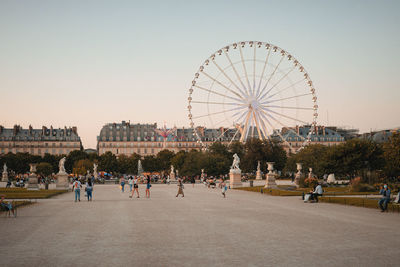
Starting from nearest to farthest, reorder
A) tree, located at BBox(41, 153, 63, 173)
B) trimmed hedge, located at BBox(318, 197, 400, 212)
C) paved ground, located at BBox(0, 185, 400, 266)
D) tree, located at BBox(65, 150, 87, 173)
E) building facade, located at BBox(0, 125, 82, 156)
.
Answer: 1. paved ground, located at BBox(0, 185, 400, 266)
2. trimmed hedge, located at BBox(318, 197, 400, 212)
3. tree, located at BBox(41, 153, 63, 173)
4. tree, located at BBox(65, 150, 87, 173)
5. building facade, located at BBox(0, 125, 82, 156)

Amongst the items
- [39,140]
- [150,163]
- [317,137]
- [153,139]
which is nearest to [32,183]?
[150,163]

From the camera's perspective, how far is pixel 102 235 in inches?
631

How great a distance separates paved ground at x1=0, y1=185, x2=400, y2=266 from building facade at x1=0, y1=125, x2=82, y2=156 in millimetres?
136770

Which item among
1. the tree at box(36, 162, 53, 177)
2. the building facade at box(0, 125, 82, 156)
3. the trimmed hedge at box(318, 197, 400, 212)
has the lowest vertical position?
the trimmed hedge at box(318, 197, 400, 212)

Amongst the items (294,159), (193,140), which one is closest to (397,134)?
(294,159)

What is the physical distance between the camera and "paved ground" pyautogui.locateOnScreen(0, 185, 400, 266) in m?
11.8

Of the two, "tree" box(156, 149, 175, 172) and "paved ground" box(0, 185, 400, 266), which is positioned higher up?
"tree" box(156, 149, 175, 172)

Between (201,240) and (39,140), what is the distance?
148 m

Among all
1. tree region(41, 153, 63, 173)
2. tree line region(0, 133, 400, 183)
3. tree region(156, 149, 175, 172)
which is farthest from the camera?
tree region(156, 149, 175, 172)

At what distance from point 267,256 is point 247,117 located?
59.9 metres

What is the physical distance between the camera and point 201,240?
584 inches

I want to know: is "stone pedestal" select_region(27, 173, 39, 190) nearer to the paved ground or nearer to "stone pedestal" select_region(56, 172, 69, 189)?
"stone pedestal" select_region(56, 172, 69, 189)

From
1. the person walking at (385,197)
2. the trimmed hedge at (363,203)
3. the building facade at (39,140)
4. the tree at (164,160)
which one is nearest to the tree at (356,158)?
the trimmed hedge at (363,203)

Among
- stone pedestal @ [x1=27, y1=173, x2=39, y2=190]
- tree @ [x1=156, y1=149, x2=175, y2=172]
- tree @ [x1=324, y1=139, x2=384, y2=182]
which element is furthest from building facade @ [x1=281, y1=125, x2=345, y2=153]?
stone pedestal @ [x1=27, y1=173, x2=39, y2=190]
